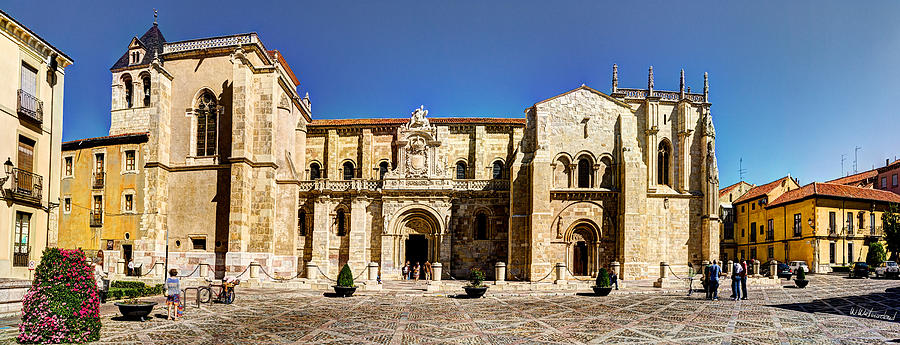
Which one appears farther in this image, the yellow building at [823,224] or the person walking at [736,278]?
the yellow building at [823,224]

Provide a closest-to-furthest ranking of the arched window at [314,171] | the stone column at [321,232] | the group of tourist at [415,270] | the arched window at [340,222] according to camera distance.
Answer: the group of tourist at [415,270] < the stone column at [321,232] < the arched window at [340,222] < the arched window at [314,171]

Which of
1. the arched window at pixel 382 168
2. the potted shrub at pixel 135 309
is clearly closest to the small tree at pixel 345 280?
the potted shrub at pixel 135 309

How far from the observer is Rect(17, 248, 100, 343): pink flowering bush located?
431 inches

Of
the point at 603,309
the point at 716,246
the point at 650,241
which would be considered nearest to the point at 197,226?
the point at 603,309

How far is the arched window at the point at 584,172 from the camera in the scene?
111 ft

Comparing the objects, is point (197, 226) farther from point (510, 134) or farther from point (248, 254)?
point (510, 134)

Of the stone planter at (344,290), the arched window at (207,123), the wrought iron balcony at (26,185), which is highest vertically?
the arched window at (207,123)

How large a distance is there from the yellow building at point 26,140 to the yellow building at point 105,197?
10.6 metres

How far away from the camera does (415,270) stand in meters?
34.2

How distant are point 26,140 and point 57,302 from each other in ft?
36.8

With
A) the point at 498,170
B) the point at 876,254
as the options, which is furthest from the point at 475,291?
the point at 876,254

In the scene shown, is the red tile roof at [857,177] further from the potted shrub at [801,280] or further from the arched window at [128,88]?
the arched window at [128,88]

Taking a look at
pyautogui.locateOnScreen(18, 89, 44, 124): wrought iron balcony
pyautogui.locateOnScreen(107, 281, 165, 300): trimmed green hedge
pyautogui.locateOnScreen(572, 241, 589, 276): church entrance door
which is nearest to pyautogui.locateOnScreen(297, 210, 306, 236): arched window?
pyautogui.locateOnScreen(107, 281, 165, 300): trimmed green hedge

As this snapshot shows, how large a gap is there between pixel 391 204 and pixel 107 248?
49.9ft
